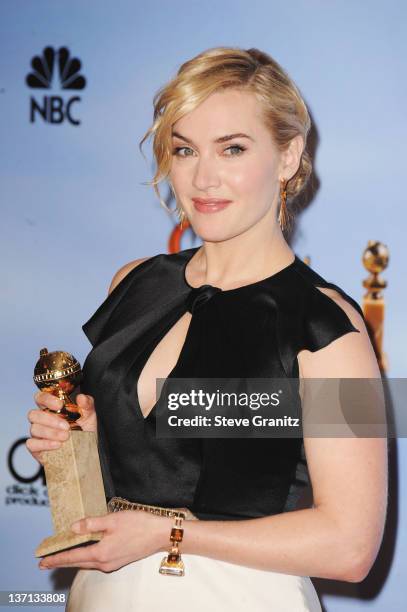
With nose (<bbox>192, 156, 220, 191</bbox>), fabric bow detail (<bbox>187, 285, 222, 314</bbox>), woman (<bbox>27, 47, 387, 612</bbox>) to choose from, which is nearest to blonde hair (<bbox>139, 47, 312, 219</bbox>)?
woman (<bbox>27, 47, 387, 612</bbox>)

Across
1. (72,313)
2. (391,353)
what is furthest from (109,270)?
(391,353)

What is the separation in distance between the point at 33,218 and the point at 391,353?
4.21 feet

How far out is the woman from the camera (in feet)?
5.41

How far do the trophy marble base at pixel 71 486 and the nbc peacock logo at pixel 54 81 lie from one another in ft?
4.83

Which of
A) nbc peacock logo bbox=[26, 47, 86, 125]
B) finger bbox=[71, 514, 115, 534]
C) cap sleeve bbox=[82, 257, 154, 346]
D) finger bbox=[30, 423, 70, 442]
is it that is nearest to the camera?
finger bbox=[71, 514, 115, 534]

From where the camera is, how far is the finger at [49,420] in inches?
68.7

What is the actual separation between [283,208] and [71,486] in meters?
0.80

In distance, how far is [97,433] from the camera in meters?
1.94

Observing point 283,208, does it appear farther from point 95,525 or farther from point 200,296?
point 95,525

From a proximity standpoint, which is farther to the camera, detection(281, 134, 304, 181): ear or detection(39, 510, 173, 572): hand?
detection(281, 134, 304, 181): ear

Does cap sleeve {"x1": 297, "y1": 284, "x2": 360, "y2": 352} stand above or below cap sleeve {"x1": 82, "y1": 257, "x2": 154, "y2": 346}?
below

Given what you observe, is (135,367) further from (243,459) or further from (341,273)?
(341,273)

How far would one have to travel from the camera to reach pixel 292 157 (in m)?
1.96

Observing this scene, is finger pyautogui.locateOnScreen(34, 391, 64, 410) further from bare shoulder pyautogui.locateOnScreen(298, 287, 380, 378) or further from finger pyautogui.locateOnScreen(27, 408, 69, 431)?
bare shoulder pyautogui.locateOnScreen(298, 287, 380, 378)
